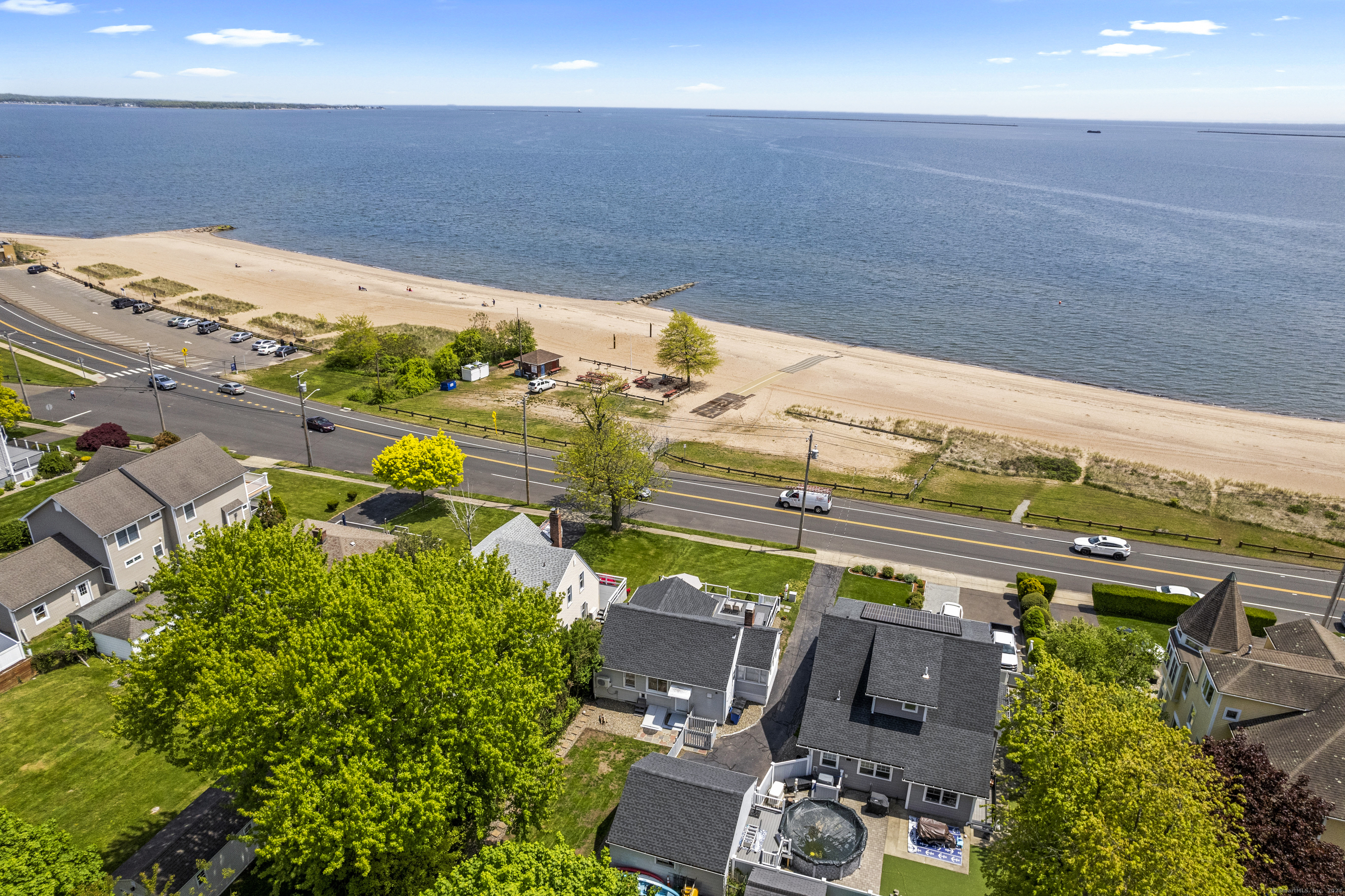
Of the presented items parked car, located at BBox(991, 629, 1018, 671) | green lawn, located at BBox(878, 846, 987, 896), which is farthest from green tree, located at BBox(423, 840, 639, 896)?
parked car, located at BBox(991, 629, 1018, 671)


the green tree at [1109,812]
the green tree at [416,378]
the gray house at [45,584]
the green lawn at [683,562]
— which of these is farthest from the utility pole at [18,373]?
the green tree at [1109,812]

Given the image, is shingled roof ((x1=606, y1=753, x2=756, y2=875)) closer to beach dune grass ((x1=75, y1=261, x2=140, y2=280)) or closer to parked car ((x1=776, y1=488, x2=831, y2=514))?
parked car ((x1=776, y1=488, x2=831, y2=514))

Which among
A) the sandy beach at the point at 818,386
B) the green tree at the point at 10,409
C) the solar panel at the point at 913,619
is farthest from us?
the sandy beach at the point at 818,386

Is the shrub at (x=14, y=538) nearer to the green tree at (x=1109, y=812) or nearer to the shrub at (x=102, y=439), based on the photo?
the shrub at (x=102, y=439)

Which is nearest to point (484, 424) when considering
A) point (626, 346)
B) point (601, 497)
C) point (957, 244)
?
point (601, 497)

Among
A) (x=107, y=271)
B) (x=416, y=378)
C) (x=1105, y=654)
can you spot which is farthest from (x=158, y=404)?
(x=107, y=271)

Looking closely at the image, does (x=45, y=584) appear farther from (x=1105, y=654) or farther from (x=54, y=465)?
(x=1105, y=654)
